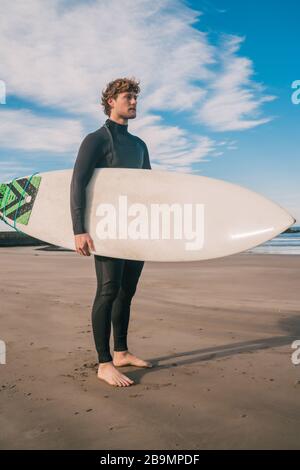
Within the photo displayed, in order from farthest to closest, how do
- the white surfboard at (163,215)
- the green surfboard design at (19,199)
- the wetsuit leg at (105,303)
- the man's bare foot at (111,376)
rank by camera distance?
the green surfboard design at (19,199) → the white surfboard at (163,215) → the wetsuit leg at (105,303) → the man's bare foot at (111,376)

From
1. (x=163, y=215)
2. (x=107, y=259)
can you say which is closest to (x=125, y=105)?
(x=163, y=215)

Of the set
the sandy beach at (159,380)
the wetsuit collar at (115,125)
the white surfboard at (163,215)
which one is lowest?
the sandy beach at (159,380)

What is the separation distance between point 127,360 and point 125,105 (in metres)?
1.57

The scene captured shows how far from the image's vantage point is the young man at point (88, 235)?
245 cm

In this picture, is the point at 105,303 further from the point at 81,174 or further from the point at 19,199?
the point at 19,199

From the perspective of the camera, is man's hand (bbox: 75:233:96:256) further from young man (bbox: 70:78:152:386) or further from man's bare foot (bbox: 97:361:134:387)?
man's bare foot (bbox: 97:361:134:387)

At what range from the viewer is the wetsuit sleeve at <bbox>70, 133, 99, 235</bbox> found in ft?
8.14

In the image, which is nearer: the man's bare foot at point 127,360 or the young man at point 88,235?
the young man at point 88,235

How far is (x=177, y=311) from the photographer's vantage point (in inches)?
165

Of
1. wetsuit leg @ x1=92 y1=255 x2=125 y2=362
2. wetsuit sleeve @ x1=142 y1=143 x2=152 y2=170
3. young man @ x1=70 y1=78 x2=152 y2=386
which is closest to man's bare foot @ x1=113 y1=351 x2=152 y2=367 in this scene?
young man @ x1=70 y1=78 x2=152 y2=386

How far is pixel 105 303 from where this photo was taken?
245 centimetres

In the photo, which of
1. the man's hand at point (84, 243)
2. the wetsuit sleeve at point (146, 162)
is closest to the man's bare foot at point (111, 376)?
the man's hand at point (84, 243)

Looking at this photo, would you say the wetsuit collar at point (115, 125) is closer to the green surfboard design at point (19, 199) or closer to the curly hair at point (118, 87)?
the curly hair at point (118, 87)
